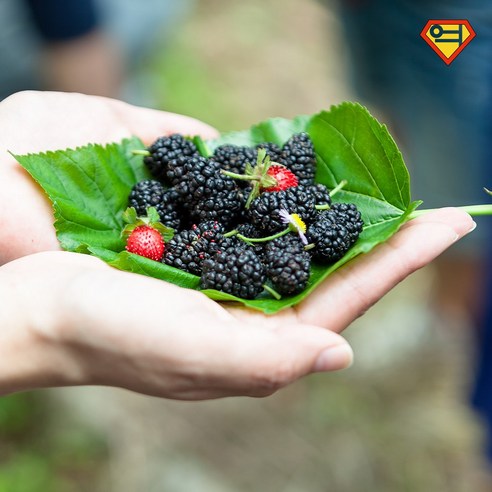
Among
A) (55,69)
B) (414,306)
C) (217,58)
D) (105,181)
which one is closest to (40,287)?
(105,181)

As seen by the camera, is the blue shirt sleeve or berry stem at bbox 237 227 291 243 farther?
the blue shirt sleeve

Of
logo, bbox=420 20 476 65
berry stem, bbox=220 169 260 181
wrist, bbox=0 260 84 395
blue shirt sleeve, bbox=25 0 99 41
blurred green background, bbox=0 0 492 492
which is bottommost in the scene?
blurred green background, bbox=0 0 492 492

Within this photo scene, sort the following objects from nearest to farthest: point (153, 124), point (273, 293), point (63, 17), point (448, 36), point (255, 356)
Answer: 1. point (255, 356)
2. point (273, 293)
3. point (153, 124)
4. point (448, 36)
5. point (63, 17)

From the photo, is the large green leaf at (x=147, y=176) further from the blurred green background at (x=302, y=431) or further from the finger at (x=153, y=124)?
the blurred green background at (x=302, y=431)

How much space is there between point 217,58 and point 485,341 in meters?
2.90

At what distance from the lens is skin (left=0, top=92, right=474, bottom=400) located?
3.46ft

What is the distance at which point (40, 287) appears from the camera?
118 cm

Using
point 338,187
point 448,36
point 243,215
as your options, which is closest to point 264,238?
point 243,215

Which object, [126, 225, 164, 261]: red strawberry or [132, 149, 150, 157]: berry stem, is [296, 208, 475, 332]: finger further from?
[132, 149, 150, 157]: berry stem

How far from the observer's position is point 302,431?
8.23ft

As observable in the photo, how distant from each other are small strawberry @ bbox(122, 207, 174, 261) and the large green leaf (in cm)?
5

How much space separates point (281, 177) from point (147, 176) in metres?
0.37

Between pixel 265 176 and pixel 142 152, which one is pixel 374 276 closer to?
pixel 265 176

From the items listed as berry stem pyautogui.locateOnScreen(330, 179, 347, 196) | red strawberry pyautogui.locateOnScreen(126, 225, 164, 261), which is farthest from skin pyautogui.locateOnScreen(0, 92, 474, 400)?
berry stem pyautogui.locateOnScreen(330, 179, 347, 196)
